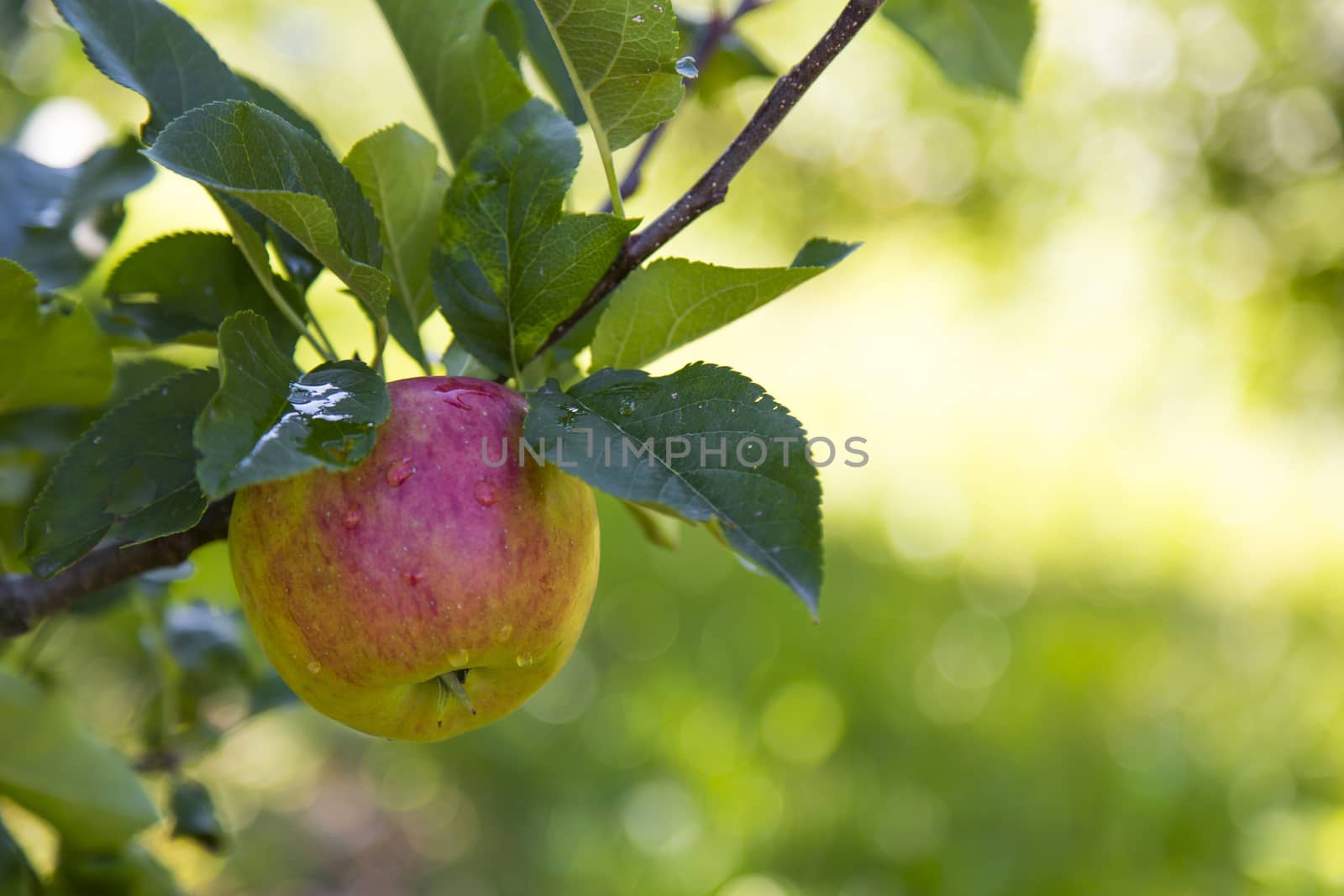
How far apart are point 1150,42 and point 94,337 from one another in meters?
5.40

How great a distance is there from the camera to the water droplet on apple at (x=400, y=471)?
0.44 meters

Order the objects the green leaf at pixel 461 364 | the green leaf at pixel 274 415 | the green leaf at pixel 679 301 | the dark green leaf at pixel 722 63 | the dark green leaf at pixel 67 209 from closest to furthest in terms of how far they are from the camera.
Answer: the green leaf at pixel 274 415, the green leaf at pixel 679 301, the green leaf at pixel 461 364, the dark green leaf at pixel 67 209, the dark green leaf at pixel 722 63

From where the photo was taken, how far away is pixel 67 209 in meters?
0.70

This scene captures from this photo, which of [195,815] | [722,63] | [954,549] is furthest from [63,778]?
[954,549]

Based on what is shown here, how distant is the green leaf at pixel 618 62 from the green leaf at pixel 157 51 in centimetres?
17

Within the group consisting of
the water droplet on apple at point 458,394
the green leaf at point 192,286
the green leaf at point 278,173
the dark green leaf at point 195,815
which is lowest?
the dark green leaf at point 195,815

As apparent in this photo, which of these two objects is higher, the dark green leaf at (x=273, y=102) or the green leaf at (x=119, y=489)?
the dark green leaf at (x=273, y=102)

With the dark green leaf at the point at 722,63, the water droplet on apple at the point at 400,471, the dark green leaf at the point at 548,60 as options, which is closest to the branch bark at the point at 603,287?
the water droplet on apple at the point at 400,471

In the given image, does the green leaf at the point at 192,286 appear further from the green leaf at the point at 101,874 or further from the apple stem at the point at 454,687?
the green leaf at the point at 101,874

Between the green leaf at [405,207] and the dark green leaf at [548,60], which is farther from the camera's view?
the dark green leaf at [548,60]

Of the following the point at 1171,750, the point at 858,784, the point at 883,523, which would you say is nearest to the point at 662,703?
the point at 858,784

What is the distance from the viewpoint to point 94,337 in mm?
563

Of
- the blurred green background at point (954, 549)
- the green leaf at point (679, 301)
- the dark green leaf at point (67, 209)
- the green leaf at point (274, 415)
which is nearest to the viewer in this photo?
the green leaf at point (274, 415)

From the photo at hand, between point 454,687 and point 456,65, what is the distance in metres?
0.31
